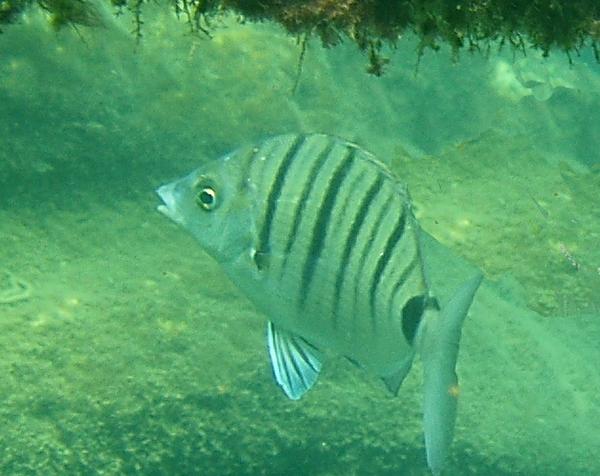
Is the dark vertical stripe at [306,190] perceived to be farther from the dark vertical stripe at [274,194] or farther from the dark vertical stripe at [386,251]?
the dark vertical stripe at [386,251]

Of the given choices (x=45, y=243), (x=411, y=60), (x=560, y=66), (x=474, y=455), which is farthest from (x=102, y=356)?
(x=560, y=66)

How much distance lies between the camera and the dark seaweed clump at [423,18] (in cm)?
246

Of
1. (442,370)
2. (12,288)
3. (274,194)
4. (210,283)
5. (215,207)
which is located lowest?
(12,288)

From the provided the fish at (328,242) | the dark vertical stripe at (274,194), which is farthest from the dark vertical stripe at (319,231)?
the dark vertical stripe at (274,194)

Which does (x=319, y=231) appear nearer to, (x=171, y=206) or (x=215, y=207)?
(x=215, y=207)

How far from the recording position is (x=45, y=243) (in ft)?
14.3

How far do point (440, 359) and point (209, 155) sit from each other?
355 cm

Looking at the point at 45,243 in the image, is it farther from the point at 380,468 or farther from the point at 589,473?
the point at 589,473

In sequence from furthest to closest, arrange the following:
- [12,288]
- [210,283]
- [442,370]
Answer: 1. [210,283]
2. [12,288]
3. [442,370]

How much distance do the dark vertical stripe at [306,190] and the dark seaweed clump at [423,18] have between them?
0.62 m

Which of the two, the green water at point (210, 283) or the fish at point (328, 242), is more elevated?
the fish at point (328, 242)

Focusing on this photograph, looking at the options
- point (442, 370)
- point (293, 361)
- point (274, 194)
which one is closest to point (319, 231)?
point (274, 194)

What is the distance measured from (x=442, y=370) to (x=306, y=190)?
0.74 metres

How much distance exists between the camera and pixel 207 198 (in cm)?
236
